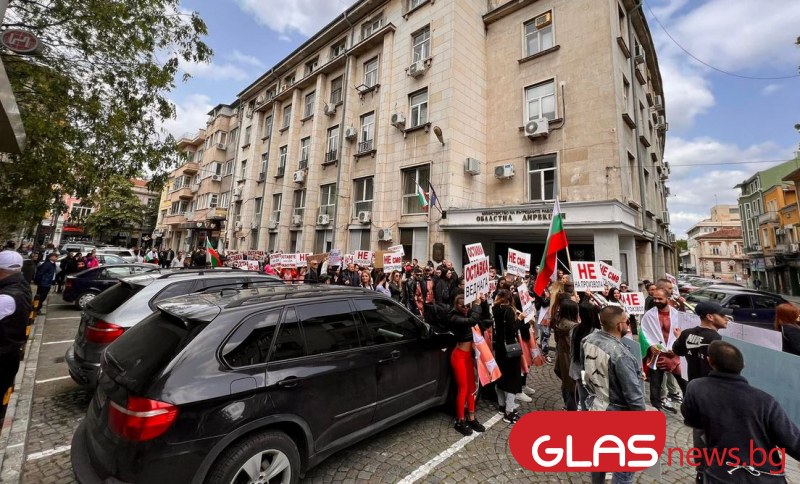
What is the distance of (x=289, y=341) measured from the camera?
2.88 metres

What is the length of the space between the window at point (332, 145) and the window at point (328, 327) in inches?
647

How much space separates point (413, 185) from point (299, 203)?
9.20 metres

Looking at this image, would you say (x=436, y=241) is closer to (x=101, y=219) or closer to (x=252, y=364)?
(x=252, y=364)

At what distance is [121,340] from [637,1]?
20.8 metres

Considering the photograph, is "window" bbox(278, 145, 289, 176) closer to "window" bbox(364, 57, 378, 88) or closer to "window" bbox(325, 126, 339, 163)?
"window" bbox(325, 126, 339, 163)

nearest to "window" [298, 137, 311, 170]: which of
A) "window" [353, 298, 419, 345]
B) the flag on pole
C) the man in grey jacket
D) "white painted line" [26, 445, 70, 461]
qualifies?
the flag on pole

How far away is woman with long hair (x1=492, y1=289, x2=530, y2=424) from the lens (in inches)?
173

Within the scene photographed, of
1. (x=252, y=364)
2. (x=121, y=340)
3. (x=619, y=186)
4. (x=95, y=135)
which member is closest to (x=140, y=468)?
(x=252, y=364)

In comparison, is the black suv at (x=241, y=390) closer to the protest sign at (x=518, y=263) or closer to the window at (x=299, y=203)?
the protest sign at (x=518, y=263)

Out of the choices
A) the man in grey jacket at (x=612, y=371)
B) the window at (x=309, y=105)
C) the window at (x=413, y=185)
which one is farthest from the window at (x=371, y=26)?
the man in grey jacket at (x=612, y=371)

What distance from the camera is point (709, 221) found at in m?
74.1

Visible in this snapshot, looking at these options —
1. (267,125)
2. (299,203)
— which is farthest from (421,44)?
(267,125)

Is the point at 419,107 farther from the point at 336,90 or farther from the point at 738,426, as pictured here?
the point at 738,426

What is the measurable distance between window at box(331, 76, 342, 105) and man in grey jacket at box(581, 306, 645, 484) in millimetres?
19645
